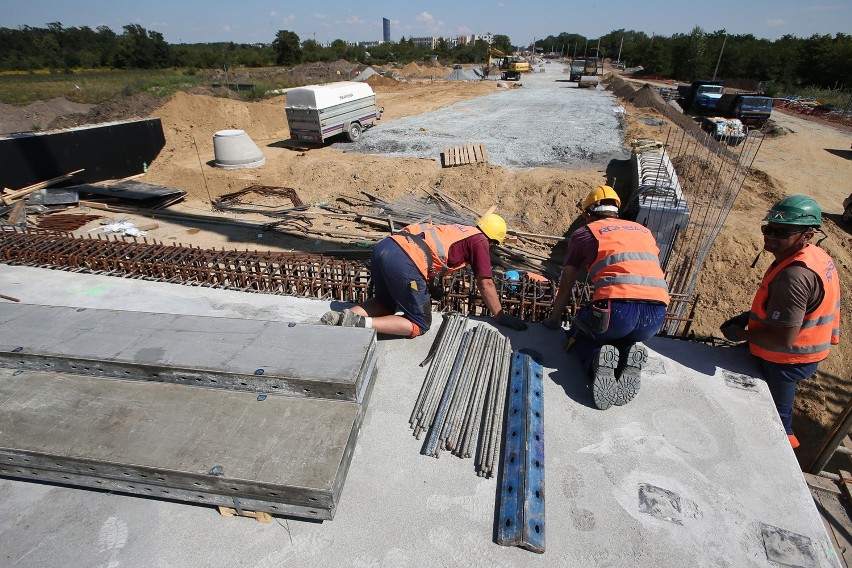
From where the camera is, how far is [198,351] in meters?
3.11

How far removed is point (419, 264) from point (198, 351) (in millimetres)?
1839

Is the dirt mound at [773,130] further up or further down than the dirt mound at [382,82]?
further down

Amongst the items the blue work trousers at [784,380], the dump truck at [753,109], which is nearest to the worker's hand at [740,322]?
the blue work trousers at [784,380]

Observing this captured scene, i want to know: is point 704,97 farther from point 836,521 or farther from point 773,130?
point 836,521

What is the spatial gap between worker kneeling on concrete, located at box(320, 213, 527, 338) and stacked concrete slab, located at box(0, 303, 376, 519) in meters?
0.60

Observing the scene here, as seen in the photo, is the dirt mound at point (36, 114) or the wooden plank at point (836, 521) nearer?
the wooden plank at point (836, 521)

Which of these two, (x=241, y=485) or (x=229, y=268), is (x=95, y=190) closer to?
(x=229, y=268)

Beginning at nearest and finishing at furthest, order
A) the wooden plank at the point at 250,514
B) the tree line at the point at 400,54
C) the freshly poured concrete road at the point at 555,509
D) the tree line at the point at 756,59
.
Result: the freshly poured concrete road at the point at 555,509, the wooden plank at the point at 250,514, the tree line at the point at 756,59, the tree line at the point at 400,54

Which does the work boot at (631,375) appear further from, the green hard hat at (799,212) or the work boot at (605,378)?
the green hard hat at (799,212)

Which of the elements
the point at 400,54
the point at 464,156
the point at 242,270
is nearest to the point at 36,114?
the point at 464,156

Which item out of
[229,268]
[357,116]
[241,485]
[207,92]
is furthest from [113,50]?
[241,485]

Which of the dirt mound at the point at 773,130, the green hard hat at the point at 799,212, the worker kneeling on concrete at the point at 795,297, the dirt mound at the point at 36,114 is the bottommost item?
the dirt mound at the point at 773,130

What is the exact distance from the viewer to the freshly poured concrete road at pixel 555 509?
7.59ft

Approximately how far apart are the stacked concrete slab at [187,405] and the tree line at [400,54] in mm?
45526
